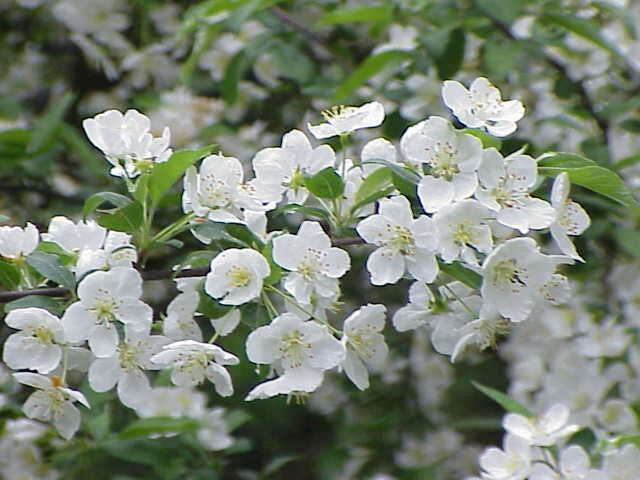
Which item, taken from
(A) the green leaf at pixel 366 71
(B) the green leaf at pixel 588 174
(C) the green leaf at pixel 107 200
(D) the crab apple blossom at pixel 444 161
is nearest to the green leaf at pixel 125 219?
(C) the green leaf at pixel 107 200

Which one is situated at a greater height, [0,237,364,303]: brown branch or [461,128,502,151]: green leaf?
[461,128,502,151]: green leaf

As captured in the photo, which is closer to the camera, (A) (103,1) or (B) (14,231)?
(B) (14,231)

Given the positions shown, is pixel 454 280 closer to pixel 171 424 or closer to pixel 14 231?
pixel 14 231

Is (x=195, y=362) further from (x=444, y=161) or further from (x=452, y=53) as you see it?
(x=452, y=53)

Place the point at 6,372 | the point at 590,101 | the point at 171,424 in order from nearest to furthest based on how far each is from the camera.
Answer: the point at 171,424 < the point at 6,372 < the point at 590,101

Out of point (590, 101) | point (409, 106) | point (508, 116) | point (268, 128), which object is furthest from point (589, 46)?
point (508, 116)

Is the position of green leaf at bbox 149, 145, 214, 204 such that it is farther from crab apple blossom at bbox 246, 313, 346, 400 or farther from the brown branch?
crab apple blossom at bbox 246, 313, 346, 400

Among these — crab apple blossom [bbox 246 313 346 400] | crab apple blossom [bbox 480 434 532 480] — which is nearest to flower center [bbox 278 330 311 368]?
crab apple blossom [bbox 246 313 346 400]

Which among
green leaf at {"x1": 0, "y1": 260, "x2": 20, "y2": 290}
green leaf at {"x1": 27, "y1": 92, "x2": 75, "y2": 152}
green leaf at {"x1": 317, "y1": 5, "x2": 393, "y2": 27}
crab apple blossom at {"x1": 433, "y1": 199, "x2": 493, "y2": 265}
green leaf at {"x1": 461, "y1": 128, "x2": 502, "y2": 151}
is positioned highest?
green leaf at {"x1": 461, "y1": 128, "x2": 502, "y2": 151}
